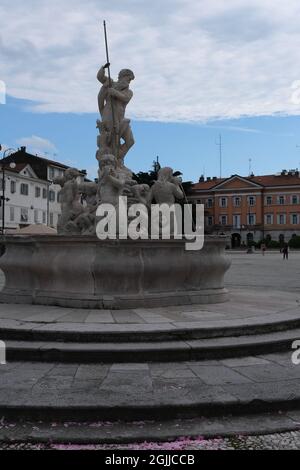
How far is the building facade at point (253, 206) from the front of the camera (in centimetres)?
9819

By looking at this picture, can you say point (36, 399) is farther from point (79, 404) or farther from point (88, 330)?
point (88, 330)

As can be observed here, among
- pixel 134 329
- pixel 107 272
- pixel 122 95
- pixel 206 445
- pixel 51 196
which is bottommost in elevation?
pixel 206 445

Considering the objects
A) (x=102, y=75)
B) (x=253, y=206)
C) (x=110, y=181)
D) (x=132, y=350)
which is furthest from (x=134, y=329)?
(x=253, y=206)

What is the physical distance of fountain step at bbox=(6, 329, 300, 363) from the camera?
5.77m

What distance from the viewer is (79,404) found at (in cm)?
445

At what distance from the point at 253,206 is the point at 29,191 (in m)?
49.9

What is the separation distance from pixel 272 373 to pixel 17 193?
60.1 meters

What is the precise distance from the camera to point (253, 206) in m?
101

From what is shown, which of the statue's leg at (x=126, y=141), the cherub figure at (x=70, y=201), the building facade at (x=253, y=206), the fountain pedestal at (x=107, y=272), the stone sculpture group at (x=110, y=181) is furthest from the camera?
the building facade at (x=253, y=206)

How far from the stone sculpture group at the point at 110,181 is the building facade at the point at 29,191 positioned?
148 feet

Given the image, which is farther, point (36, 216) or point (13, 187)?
point (36, 216)

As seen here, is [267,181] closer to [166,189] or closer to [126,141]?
[126,141]

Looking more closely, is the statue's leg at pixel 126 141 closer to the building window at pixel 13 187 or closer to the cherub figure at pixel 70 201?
the cherub figure at pixel 70 201

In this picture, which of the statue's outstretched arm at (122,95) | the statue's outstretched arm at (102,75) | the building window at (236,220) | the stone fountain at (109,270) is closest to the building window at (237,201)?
the building window at (236,220)
